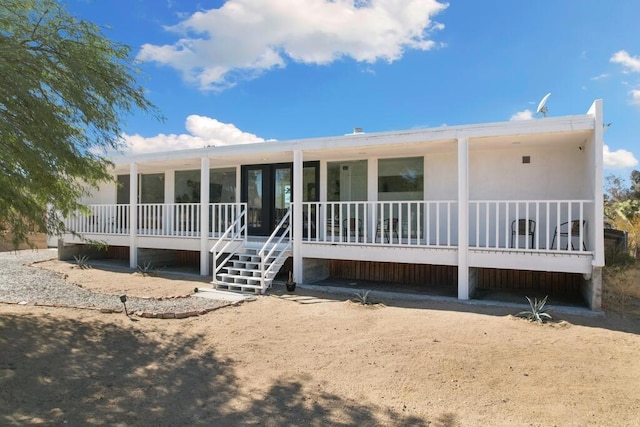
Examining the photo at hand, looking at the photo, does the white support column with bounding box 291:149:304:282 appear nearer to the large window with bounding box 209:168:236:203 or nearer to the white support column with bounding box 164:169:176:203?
the large window with bounding box 209:168:236:203

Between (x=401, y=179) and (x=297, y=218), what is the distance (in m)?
2.89

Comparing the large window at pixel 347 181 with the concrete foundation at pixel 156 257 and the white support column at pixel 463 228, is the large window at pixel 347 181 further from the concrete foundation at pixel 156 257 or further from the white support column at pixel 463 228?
the concrete foundation at pixel 156 257

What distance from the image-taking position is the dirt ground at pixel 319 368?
329cm

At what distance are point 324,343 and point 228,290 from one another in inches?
144

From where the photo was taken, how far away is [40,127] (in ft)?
15.0

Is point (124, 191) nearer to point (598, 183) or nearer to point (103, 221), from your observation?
point (103, 221)

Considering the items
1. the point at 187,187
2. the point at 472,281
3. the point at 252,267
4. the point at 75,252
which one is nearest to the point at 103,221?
the point at 75,252

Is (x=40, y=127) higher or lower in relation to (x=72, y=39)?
lower

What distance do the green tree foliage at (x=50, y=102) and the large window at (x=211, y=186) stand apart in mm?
5720

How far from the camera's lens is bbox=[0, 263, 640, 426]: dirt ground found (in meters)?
3.29

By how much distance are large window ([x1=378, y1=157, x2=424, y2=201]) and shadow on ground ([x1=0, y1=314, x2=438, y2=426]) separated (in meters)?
6.01

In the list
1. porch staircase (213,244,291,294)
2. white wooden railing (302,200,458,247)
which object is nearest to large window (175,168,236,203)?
white wooden railing (302,200,458,247)

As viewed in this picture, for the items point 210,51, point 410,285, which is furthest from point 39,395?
point 210,51

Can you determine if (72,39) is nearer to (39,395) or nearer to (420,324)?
(39,395)
